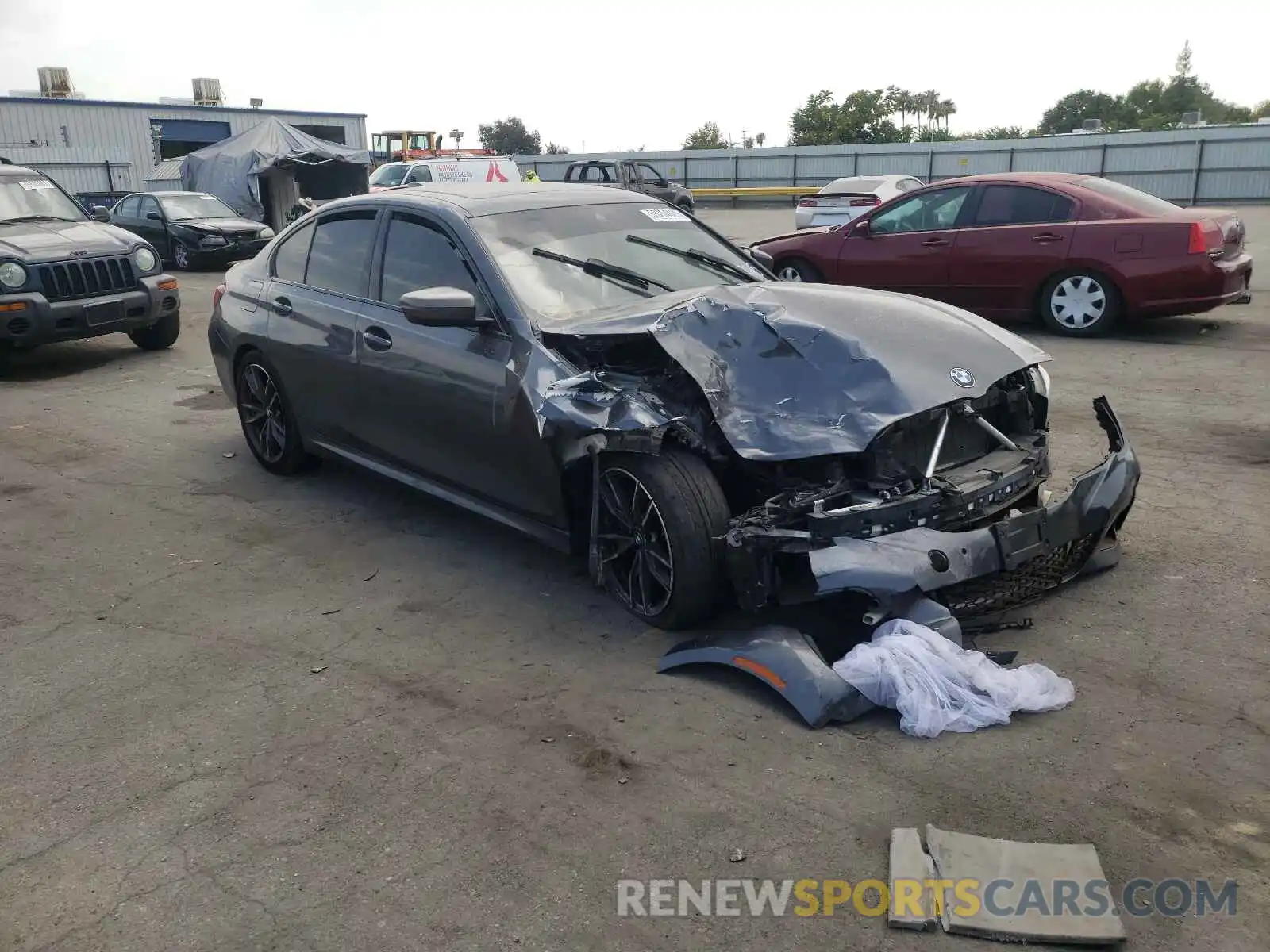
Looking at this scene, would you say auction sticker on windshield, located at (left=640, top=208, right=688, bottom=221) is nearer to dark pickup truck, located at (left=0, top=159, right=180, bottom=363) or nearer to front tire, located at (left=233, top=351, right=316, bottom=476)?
front tire, located at (left=233, top=351, right=316, bottom=476)

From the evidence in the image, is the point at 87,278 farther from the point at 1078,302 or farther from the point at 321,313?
the point at 1078,302

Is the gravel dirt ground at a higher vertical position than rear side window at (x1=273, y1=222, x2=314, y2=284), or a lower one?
lower

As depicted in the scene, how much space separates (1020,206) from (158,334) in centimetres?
892

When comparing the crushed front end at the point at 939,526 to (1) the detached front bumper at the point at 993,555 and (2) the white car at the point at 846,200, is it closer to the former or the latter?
(1) the detached front bumper at the point at 993,555

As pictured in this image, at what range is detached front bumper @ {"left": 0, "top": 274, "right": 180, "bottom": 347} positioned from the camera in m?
9.48

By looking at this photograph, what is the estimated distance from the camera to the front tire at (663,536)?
3.90 meters

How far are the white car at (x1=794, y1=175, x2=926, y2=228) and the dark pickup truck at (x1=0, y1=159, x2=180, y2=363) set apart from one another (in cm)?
1394

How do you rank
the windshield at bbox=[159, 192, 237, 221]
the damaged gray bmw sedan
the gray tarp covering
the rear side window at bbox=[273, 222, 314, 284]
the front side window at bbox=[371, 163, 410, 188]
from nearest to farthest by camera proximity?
the damaged gray bmw sedan
the rear side window at bbox=[273, 222, 314, 284]
the windshield at bbox=[159, 192, 237, 221]
the gray tarp covering
the front side window at bbox=[371, 163, 410, 188]

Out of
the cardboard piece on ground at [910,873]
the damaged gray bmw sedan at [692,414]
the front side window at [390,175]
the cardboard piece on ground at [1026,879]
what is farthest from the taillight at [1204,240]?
the front side window at [390,175]

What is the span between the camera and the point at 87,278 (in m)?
9.99

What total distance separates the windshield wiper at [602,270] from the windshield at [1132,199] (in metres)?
6.43

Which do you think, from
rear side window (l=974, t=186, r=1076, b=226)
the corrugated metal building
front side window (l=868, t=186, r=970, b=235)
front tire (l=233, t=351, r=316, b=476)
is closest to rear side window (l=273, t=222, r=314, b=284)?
front tire (l=233, t=351, r=316, b=476)

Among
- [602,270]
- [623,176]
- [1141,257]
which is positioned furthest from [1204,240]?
[623,176]

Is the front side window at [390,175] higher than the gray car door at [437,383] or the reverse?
higher
